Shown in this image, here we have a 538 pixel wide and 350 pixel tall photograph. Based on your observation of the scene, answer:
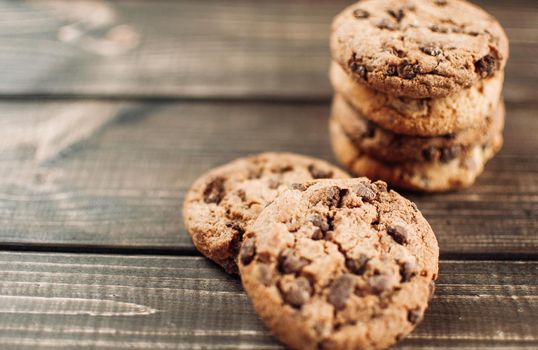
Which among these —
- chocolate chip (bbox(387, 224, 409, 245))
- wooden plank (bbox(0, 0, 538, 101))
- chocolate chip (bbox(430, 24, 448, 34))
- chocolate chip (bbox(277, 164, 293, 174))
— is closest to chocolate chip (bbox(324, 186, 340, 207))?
chocolate chip (bbox(387, 224, 409, 245))

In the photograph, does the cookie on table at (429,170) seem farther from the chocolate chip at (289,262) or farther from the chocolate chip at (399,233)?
the chocolate chip at (289,262)

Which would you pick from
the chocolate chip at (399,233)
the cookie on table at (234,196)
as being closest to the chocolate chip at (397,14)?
the cookie on table at (234,196)

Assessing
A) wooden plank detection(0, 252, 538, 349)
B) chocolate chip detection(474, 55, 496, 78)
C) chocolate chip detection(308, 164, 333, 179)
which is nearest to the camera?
wooden plank detection(0, 252, 538, 349)

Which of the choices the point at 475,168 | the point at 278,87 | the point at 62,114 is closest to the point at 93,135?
the point at 62,114

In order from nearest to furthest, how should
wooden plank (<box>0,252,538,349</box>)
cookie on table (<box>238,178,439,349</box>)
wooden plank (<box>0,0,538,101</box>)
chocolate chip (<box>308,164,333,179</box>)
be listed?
cookie on table (<box>238,178,439,349</box>), wooden plank (<box>0,252,538,349</box>), chocolate chip (<box>308,164,333,179</box>), wooden plank (<box>0,0,538,101</box>)

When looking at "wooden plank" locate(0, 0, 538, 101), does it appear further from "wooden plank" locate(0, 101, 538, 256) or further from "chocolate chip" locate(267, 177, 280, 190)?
"chocolate chip" locate(267, 177, 280, 190)

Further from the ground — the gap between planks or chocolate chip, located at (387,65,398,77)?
chocolate chip, located at (387,65,398,77)
